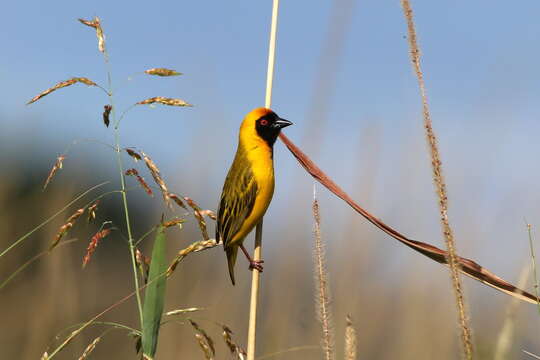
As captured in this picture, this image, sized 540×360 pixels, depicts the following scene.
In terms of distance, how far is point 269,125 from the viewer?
2.93 metres

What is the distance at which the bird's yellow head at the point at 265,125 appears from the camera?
2924 mm

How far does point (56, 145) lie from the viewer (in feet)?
31.4

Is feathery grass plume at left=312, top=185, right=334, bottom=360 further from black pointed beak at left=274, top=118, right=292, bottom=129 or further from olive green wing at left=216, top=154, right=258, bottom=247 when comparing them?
black pointed beak at left=274, top=118, right=292, bottom=129

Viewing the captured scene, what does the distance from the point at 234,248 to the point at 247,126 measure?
62 cm

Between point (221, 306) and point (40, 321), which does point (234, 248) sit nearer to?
point (221, 306)

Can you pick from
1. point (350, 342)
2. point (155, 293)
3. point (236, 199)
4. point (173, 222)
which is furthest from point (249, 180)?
point (350, 342)

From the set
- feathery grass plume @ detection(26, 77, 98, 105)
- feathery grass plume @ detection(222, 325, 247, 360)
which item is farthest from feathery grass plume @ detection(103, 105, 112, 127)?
feathery grass plume @ detection(222, 325, 247, 360)

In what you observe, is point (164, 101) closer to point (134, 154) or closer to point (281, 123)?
point (134, 154)

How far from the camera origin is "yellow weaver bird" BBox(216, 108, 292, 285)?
112 inches

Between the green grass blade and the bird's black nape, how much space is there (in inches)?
46.7

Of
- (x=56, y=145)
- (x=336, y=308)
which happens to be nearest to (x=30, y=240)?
(x=56, y=145)

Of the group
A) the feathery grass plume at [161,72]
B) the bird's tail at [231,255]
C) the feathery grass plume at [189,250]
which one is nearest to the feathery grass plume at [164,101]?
the feathery grass plume at [161,72]

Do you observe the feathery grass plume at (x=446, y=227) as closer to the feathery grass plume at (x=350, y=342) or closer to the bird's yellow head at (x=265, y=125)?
the feathery grass plume at (x=350, y=342)

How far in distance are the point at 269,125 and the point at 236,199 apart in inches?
13.8
